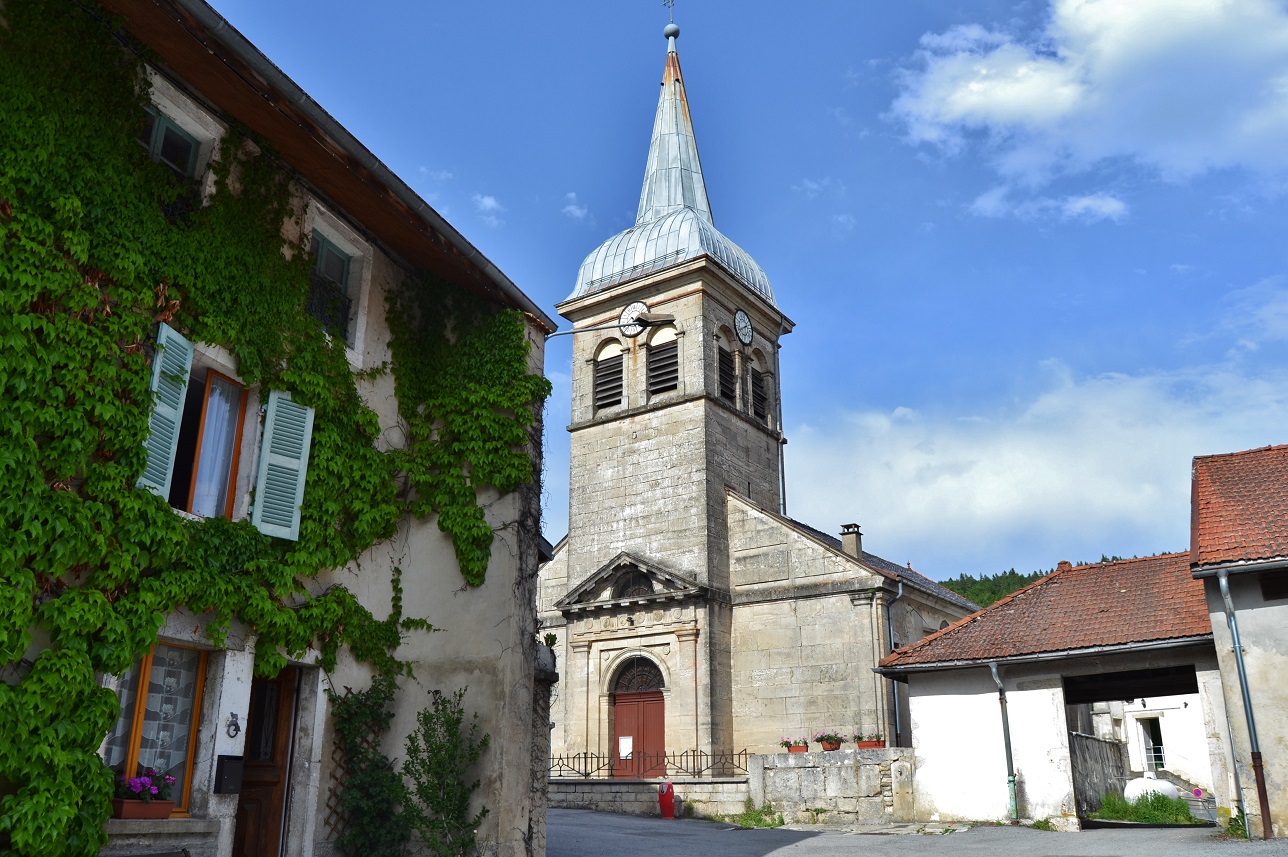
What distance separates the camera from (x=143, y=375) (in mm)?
8188

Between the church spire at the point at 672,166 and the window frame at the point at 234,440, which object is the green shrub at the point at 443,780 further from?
the church spire at the point at 672,166

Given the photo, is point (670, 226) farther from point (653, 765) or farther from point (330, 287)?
point (330, 287)

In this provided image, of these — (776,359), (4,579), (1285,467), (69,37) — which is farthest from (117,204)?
(776,359)

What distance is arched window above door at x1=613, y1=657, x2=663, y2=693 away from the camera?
86.2ft

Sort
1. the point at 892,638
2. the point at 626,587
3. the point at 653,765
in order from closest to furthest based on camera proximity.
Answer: the point at 892,638, the point at 653,765, the point at 626,587

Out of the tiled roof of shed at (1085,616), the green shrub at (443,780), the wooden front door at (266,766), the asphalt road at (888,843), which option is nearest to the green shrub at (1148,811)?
the asphalt road at (888,843)

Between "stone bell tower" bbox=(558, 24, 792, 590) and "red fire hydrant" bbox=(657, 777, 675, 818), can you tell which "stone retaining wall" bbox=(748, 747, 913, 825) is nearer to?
"red fire hydrant" bbox=(657, 777, 675, 818)

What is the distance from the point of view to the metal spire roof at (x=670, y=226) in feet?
98.0

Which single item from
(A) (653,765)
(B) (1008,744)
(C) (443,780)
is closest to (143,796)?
(C) (443,780)

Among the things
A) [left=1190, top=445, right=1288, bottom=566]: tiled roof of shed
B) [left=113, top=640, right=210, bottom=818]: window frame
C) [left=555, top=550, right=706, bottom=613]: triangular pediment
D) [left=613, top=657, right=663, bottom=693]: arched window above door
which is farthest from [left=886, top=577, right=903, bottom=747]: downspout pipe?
[left=113, top=640, right=210, bottom=818]: window frame

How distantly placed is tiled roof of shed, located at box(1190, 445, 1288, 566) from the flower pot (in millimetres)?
12457

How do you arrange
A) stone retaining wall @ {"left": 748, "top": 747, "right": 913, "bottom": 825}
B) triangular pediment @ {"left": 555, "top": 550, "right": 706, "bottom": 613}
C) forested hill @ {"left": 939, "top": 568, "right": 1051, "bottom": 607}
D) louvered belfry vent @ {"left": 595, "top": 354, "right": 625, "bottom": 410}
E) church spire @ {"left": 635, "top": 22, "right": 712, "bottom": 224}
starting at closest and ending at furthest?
stone retaining wall @ {"left": 748, "top": 747, "right": 913, "bottom": 825} < triangular pediment @ {"left": 555, "top": 550, "right": 706, "bottom": 613} < louvered belfry vent @ {"left": 595, "top": 354, "right": 625, "bottom": 410} < church spire @ {"left": 635, "top": 22, "right": 712, "bottom": 224} < forested hill @ {"left": 939, "top": 568, "right": 1051, "bottom": 607}

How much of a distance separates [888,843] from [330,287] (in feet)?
34.4

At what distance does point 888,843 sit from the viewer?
14570 millimetres
